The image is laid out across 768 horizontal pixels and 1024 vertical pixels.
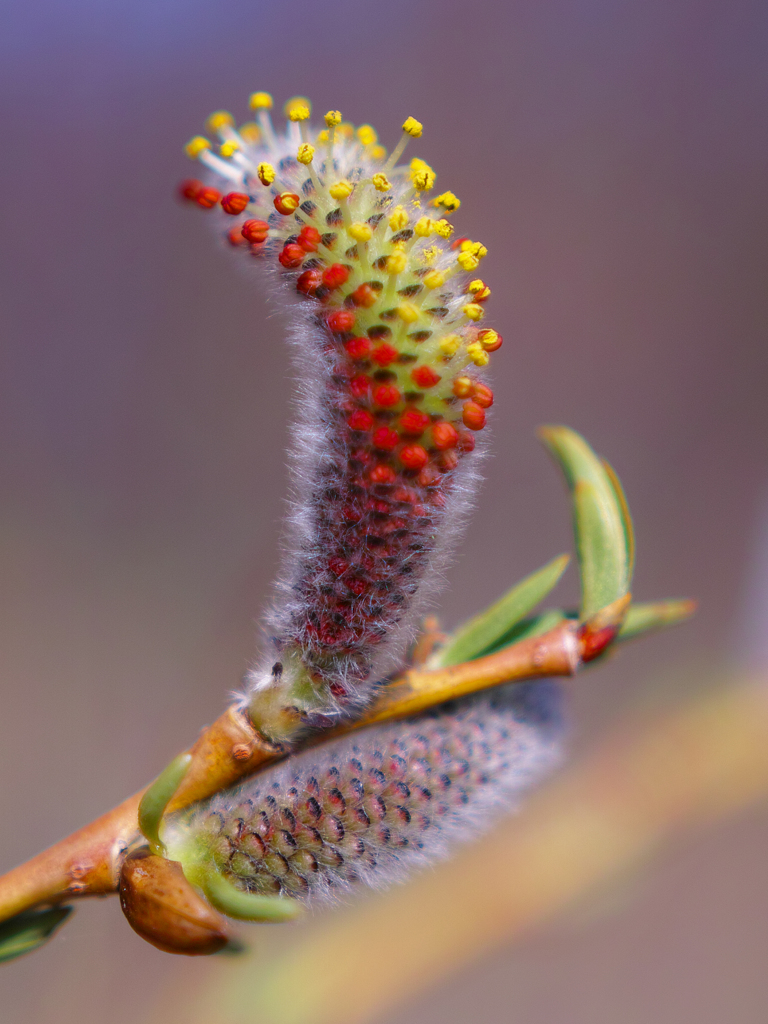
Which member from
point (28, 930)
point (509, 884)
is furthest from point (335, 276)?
point (509, 884)

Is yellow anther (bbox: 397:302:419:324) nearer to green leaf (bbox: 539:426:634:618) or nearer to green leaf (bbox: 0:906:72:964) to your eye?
green leaf (bbox: 539:426:634:618)

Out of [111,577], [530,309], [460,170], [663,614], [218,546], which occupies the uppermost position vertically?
[460,170]

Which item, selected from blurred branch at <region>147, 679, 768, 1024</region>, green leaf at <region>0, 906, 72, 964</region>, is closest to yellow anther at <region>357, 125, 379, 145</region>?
green leaf at <region>0, 906, 72, 964</region>

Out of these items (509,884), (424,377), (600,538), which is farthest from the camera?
(509,884)

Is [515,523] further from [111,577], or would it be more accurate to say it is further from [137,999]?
[137,999]

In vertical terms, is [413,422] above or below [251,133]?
below

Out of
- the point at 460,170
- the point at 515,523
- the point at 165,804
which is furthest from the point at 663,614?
the point at 460,170

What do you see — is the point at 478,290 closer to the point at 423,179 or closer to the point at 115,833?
the point at 423,179

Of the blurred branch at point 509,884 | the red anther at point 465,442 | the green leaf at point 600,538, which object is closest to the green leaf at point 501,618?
the green leaf at point 600,538
